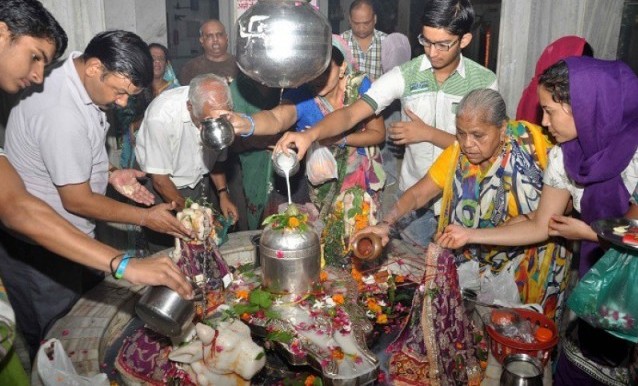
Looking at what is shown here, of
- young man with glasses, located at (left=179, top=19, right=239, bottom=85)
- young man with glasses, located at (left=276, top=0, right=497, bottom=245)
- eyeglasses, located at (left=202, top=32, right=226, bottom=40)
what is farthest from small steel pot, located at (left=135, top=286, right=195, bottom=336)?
eyeglasses, located at (left=202, top=32, right=226, bottom=40)

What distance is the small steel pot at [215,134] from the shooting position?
2.85 m

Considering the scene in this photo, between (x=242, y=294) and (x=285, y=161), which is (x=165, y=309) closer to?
(x=242, y=294)

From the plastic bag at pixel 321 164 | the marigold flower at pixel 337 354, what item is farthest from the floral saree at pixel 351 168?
the marigold flower at pixel 337 354

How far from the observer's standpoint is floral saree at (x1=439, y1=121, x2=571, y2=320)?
10.2 feet

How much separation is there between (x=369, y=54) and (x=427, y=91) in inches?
92.2

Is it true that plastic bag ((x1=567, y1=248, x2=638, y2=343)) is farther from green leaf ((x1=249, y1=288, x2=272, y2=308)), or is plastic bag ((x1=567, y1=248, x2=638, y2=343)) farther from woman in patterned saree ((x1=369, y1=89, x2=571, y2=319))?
green leaf ((x1=249, y1=288, x2=272, y2=308))

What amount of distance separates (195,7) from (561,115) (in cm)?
685

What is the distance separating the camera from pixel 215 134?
2861mm

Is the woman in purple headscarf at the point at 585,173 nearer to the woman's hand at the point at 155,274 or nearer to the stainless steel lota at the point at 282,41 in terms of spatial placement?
the stainless steel lota at the point at 282,41

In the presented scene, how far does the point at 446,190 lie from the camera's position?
10.7ft

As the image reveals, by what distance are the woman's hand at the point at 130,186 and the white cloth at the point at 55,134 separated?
1.53ft

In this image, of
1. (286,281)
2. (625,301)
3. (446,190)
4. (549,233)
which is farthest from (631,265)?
(286,281)

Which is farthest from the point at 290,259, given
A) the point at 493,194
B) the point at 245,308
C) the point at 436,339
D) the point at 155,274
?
the point at 493,194

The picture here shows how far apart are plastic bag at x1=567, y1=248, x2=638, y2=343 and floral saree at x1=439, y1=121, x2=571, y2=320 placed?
0.79m
